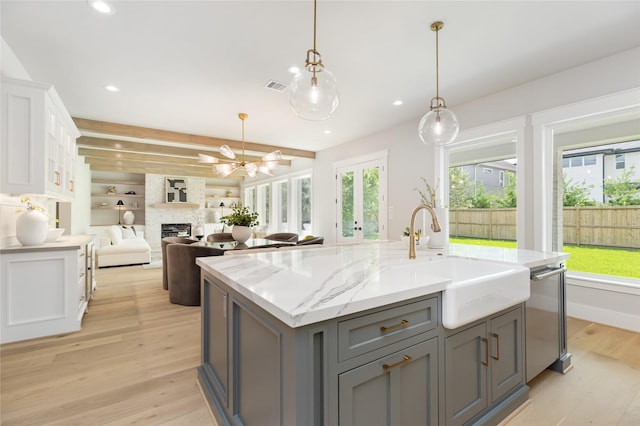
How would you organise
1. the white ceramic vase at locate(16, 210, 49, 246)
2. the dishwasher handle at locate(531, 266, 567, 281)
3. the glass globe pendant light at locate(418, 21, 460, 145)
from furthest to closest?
the white ceramic vase at locate(16, 210, 49, 246) → the glass globe pendant light at locate(418, 21, 460, 145) → the dishwasher handle at locate(531, 266, 567, 281)

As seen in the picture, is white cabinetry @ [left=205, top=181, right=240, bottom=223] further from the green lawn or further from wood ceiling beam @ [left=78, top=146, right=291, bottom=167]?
the green lawn

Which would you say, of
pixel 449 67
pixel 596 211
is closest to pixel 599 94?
pixel 596 211

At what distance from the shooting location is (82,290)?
3.37 m

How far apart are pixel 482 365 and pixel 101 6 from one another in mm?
3404

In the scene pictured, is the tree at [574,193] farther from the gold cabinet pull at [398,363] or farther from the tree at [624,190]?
the gold cabinet pull at [398,363]

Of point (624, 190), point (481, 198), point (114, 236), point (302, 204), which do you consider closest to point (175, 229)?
point (114, 236)

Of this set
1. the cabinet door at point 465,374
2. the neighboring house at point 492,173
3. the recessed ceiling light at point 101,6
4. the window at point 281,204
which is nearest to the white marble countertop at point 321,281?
the cabinet door at point 465,374

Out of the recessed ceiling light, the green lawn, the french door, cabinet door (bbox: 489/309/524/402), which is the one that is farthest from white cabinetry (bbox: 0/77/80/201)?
the green lawn

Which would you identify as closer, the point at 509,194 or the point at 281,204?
the point at 509,194

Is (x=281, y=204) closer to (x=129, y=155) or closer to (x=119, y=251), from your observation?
(x=129, y=155)

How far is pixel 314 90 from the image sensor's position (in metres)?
1.78

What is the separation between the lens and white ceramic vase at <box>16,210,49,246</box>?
279cm

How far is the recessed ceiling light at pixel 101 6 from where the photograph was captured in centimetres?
213

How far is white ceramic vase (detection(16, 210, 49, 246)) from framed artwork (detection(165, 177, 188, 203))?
740 centimetres
